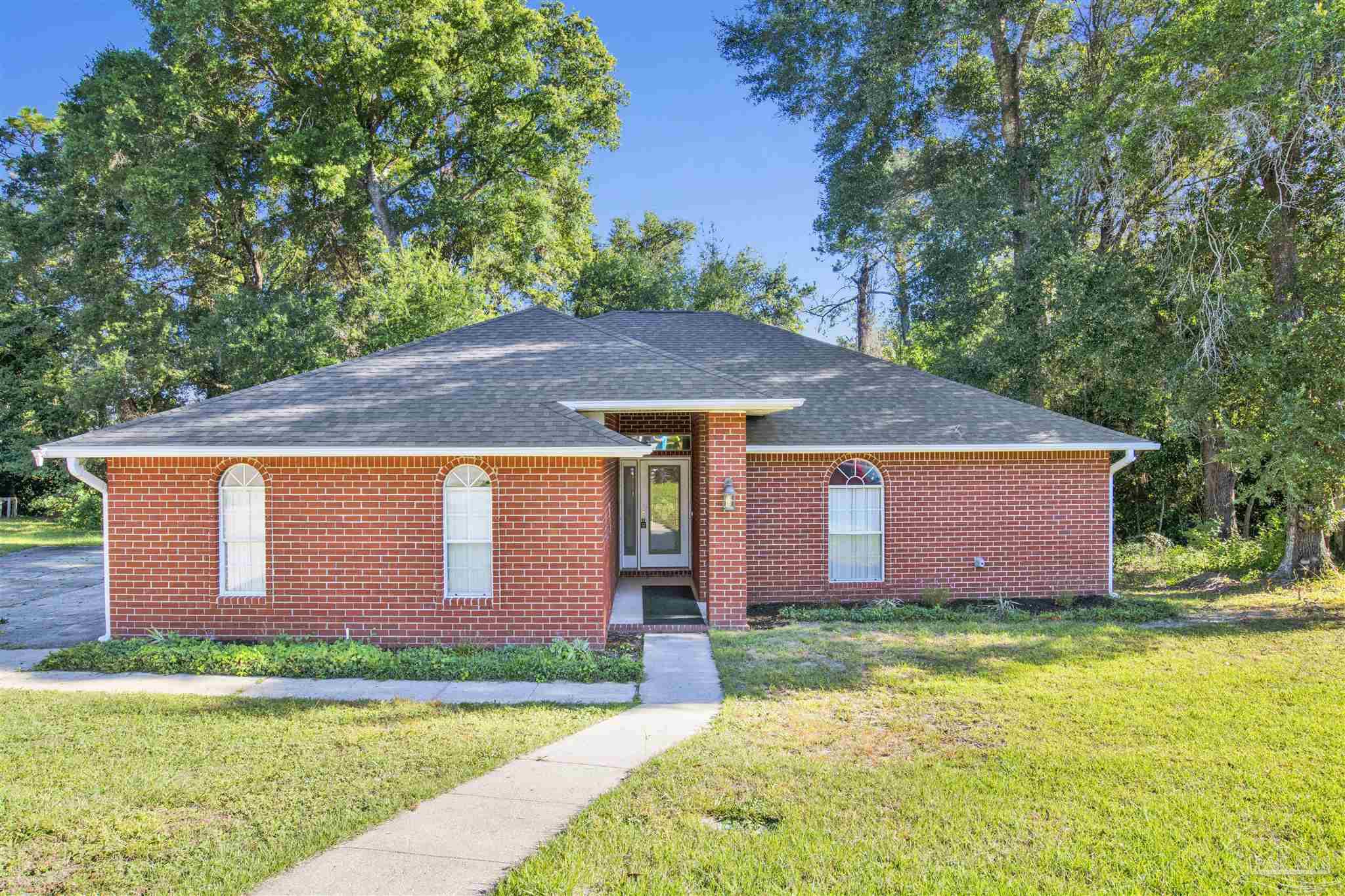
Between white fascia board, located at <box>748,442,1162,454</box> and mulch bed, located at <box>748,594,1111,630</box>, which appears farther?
white fascia board, located at <box>748,442,1162,454</box>

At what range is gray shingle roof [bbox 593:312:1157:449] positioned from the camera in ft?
39.8

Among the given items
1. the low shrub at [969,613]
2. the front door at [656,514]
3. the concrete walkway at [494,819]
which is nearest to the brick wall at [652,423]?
the front door at [656,514]

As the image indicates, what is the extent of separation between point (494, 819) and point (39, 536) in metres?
27.5

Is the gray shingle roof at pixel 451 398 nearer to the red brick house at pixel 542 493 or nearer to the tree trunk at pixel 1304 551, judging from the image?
the red brick house at pixel 542 493

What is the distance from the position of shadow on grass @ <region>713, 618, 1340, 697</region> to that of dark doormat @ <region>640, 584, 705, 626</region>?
106 cm

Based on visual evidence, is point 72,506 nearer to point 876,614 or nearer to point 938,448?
point 876,614

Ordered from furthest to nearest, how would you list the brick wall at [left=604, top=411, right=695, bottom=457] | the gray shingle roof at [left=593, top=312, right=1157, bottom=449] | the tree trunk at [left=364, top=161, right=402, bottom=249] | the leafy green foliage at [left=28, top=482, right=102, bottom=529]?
1. the leafy green foliage at [left=28, top=482, right=102, bottom=529]
2. the tree trunk at [left=364, top=161, right=402, bottom=249]
3. the brick wall at [left=604, top=411, right=695, bottom=457]
4. the gray shingle roof at [left=593, top=312, right=1157, bottom=449]

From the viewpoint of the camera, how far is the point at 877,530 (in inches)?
488

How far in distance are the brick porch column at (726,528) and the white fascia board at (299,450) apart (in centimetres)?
182

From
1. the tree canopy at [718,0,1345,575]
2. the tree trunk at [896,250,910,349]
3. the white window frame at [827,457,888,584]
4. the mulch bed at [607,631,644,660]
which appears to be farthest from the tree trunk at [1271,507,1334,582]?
the mulch bed at [607,631,644,660]

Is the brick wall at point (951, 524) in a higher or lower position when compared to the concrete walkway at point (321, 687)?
higher

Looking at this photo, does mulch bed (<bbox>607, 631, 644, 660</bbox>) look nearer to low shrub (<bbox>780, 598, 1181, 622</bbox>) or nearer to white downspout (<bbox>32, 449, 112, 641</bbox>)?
low shrub (<bbox>780, 598, 1181, 622</bbox>)

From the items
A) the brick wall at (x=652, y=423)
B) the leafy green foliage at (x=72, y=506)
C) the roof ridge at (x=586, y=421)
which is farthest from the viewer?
the leafy green foliage at (x=72, y=506)

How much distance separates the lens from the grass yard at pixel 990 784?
4180mm
